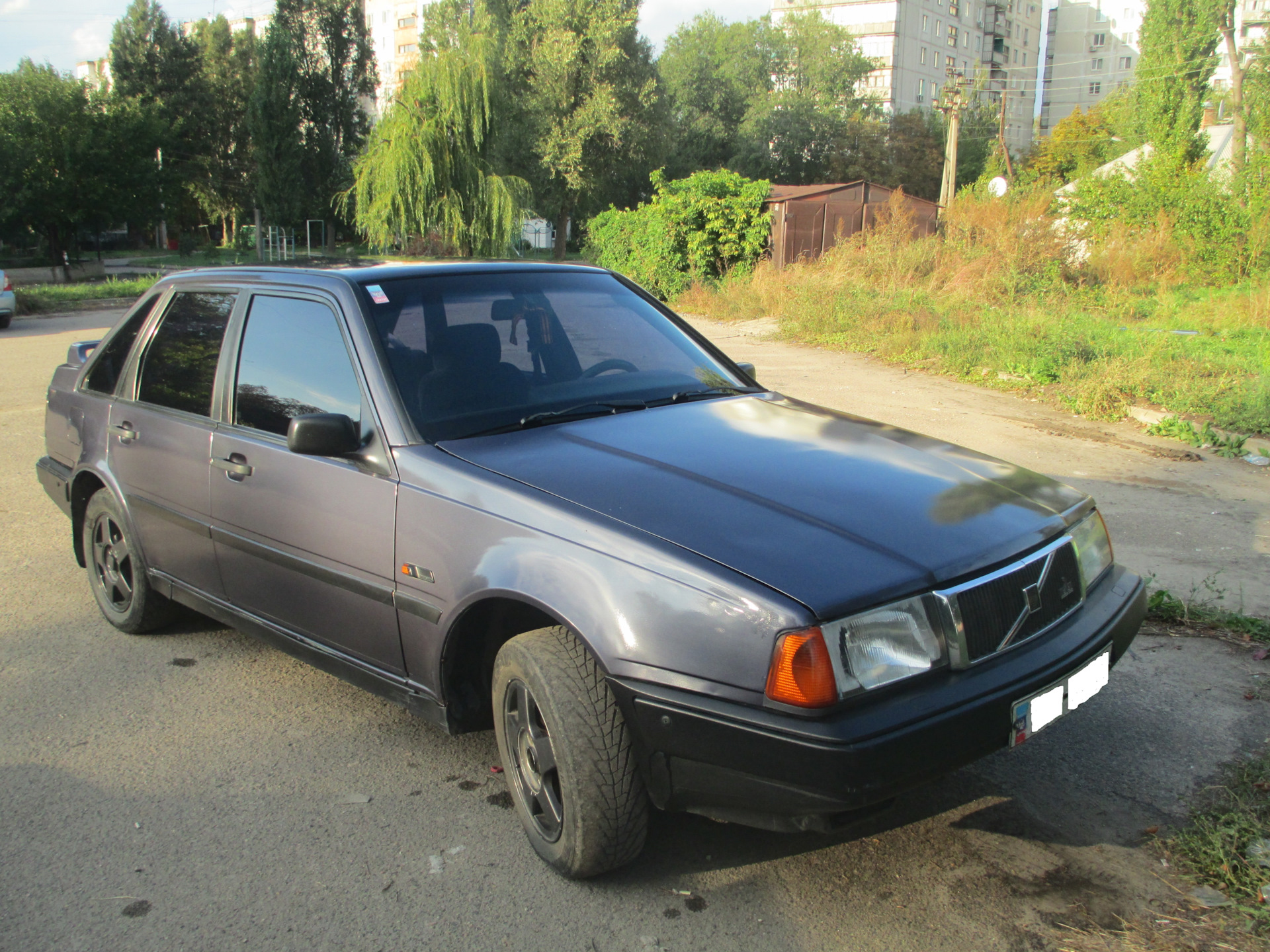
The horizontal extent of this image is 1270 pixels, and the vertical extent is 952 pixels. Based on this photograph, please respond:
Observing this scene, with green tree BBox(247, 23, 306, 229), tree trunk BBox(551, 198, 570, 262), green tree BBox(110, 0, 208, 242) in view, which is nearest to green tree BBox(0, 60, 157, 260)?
green tree BBox(247, 23, 306, 229)

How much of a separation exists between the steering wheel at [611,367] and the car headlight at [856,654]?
1.62 m

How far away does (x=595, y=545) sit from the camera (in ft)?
7.99

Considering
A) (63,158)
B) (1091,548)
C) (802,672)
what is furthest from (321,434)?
(63,158)

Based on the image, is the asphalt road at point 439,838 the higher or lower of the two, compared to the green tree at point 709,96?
lower

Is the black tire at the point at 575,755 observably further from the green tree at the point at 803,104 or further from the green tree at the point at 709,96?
the green tree at the point at 803,104

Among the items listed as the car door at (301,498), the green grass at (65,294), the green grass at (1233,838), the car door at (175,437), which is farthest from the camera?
the green grass at (65,294)

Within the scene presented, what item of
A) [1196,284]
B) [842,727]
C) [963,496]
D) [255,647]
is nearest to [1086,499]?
[963,496]

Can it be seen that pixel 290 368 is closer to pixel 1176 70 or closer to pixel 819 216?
pixel 819 216

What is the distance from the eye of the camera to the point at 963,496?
2.80 meters

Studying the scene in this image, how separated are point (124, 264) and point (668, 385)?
47553mm

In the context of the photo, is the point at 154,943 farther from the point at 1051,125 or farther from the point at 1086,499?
the point at 1051,125

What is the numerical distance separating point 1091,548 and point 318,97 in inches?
2312

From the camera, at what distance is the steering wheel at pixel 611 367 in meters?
3.55

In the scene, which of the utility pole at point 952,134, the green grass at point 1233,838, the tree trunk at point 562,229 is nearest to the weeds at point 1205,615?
the green grass at point 1233,838
